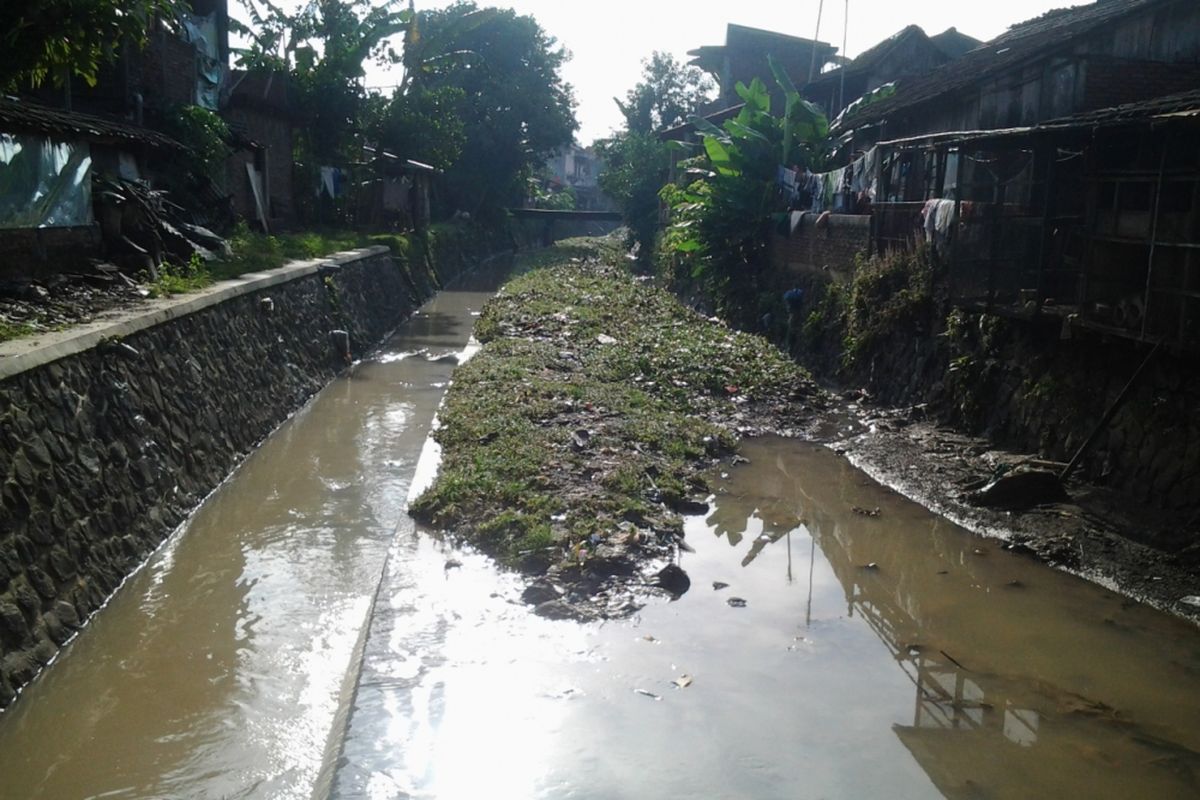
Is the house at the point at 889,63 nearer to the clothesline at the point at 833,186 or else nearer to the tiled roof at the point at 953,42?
the tiled roof at the point at 953,42

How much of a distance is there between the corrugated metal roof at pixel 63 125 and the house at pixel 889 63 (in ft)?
50.6

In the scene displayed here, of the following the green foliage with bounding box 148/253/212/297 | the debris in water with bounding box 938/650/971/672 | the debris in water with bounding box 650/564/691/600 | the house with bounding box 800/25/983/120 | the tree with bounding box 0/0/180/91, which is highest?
the house with bounding box 800/25/983/120

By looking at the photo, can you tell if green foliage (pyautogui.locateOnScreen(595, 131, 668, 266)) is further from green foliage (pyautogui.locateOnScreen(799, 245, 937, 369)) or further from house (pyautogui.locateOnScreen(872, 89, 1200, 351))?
house (pyautogui.locateOnScreen(872, 89, 1200, 351))

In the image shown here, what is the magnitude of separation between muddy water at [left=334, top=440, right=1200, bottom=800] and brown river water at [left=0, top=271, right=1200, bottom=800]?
0.02 metres

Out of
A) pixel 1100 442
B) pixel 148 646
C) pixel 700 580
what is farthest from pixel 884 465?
pixel 148 646

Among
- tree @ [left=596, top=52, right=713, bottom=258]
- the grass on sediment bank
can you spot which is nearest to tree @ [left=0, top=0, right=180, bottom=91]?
the grass on sediment bank

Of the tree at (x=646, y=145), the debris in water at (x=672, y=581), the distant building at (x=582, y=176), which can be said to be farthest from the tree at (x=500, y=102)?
the debris in water at (x=672, y=581)

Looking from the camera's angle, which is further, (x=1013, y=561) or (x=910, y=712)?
(x=1013, y=561)

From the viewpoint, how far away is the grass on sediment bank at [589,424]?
24.6ft

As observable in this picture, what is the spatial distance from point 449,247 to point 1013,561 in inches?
1235

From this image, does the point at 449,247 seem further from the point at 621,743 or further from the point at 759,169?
the point at 621,743

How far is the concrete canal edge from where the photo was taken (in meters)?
6.15

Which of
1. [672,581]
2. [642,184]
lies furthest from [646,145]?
[672,581]

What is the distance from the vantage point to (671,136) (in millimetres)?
35156
